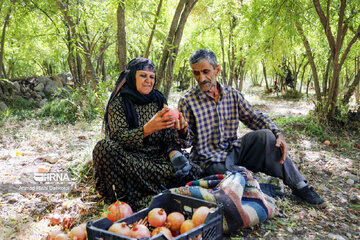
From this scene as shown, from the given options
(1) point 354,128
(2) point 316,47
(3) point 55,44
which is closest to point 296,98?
(2) point 316,47

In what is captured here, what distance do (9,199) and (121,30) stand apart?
2495mm

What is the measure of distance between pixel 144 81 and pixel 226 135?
1.10m

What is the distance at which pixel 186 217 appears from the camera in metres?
2.12

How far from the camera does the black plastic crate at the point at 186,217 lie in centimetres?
158

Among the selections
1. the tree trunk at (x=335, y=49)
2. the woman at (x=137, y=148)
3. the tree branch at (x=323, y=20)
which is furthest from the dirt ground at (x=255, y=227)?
the tree branch at (x=323, y=20)

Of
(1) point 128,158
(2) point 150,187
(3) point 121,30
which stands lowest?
(2) point 150,187

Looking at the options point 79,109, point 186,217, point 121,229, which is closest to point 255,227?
point 186,217

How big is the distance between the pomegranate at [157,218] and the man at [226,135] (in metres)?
1.03

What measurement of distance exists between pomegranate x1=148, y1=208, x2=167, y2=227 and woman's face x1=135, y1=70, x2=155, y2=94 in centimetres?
130

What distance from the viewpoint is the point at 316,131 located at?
18.1ft

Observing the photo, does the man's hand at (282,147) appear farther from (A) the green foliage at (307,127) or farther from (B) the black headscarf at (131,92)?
(A) the green foliage at (307,127)

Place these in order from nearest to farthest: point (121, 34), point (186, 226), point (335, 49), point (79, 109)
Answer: point (186, 226)
point (121, 34)
point (335, 49)
point (79, 109)

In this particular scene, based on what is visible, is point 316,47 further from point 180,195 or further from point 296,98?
point 180,195

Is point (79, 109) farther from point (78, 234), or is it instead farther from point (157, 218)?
point (157, 218)
